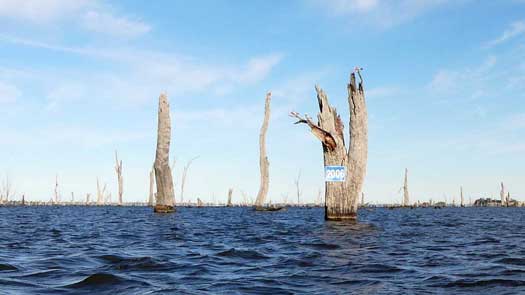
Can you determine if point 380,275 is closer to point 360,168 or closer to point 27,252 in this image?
point 27,252

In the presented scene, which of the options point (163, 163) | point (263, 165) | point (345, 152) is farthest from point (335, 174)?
point (263, 165)

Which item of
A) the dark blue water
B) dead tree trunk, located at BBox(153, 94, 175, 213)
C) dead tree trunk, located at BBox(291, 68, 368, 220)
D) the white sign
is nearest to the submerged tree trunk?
dead tree trunk, located at BBox(153, 94, 175, 213)

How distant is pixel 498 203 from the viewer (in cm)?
12000

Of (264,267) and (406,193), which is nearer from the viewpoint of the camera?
(264,267)

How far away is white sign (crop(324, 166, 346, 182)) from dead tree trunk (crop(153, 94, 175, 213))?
14.6 metres

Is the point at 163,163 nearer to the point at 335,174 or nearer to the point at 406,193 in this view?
the point at 335,174

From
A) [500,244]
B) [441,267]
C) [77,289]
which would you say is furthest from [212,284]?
[500,244]

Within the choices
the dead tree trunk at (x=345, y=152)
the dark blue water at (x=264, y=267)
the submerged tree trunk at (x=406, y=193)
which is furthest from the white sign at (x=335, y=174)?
the submerged tree trunk at (x=406, y=193)

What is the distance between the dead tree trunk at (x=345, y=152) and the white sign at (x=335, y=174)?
14 centimetres

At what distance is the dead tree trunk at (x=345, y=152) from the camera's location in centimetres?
2180

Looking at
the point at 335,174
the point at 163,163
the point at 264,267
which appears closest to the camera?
the point at 264,267

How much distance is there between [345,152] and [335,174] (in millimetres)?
1128

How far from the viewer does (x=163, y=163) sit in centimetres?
3356

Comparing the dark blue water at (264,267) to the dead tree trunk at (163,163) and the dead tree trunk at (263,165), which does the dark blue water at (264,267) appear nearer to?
the dead tree trunk at (163,163)
